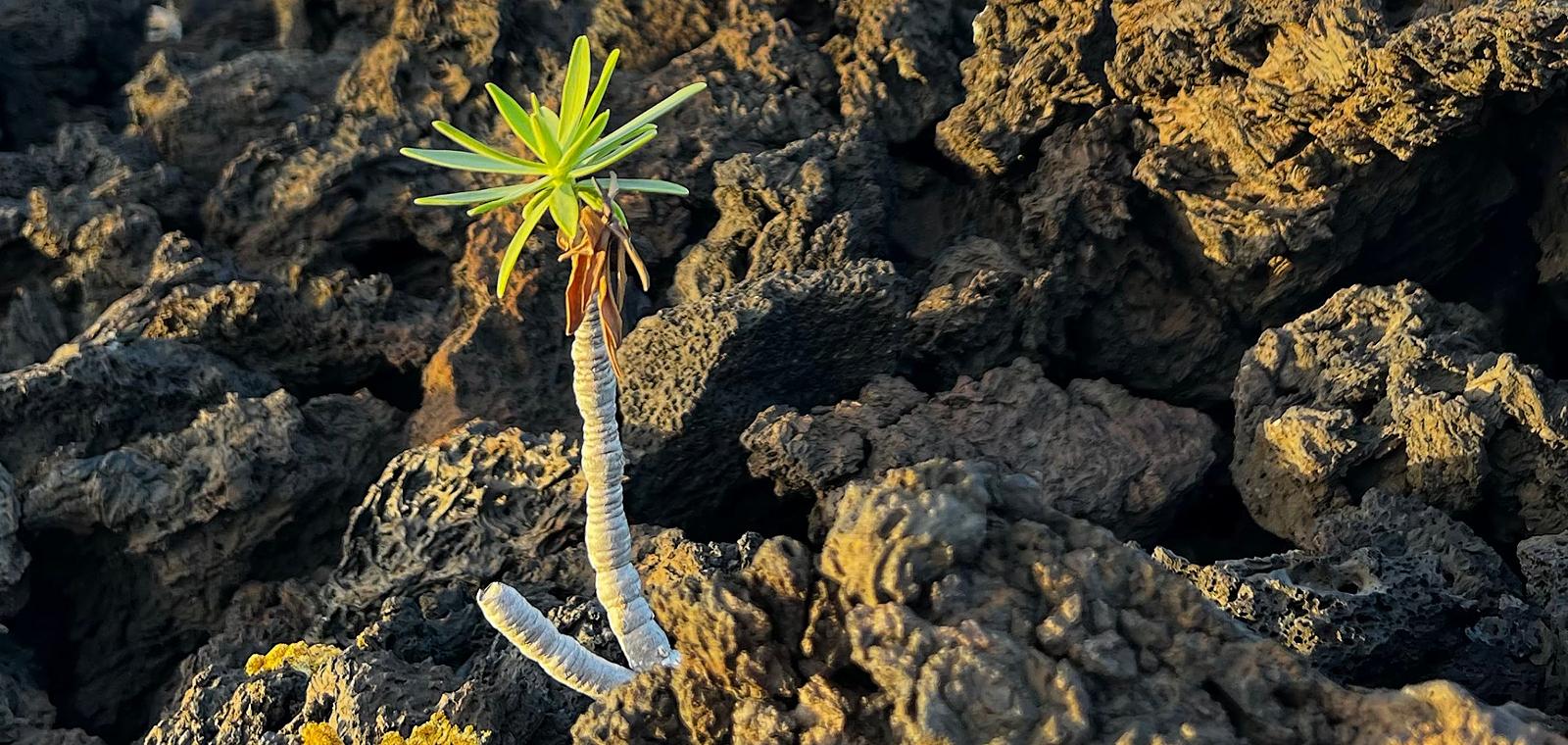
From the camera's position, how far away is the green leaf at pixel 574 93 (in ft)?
14.0

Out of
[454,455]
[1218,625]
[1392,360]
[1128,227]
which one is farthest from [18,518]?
[1392,360]

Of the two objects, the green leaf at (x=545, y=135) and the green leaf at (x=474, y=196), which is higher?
the green leaf at (x=545, y=135)

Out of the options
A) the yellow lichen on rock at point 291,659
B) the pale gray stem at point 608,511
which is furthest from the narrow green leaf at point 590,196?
the yellow lichen on rock at point 291,659

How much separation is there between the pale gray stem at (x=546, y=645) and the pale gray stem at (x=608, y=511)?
0.15 meters

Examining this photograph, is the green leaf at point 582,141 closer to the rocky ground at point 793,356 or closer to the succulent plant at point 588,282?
the succulent plant at point 588,282

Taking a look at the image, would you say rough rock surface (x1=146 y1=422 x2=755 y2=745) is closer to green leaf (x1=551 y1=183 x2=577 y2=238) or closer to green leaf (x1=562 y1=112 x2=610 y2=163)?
green leaf (x1=551 y1=183 x2=577 y2=238)

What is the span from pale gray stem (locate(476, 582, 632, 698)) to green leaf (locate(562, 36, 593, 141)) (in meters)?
1.77

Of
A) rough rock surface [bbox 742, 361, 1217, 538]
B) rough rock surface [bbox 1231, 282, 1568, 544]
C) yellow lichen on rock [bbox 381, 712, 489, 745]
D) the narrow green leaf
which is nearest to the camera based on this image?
the narrow green leaf

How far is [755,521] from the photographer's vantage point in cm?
696

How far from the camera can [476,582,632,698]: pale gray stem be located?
434cm

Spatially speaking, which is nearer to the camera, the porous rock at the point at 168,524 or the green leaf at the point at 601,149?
the green leaf at the point at 601,149

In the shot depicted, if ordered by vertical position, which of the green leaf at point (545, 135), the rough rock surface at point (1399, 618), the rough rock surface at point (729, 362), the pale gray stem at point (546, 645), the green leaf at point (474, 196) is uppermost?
the green leaf at point (545, 135)

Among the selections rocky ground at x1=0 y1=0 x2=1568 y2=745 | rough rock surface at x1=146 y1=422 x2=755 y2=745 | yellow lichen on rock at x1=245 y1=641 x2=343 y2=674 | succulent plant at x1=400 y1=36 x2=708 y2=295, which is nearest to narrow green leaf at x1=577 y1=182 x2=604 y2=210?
succulent plant at x1=400 y1=36 x2=708 y2=295

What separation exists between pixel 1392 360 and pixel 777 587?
3.90 metres
